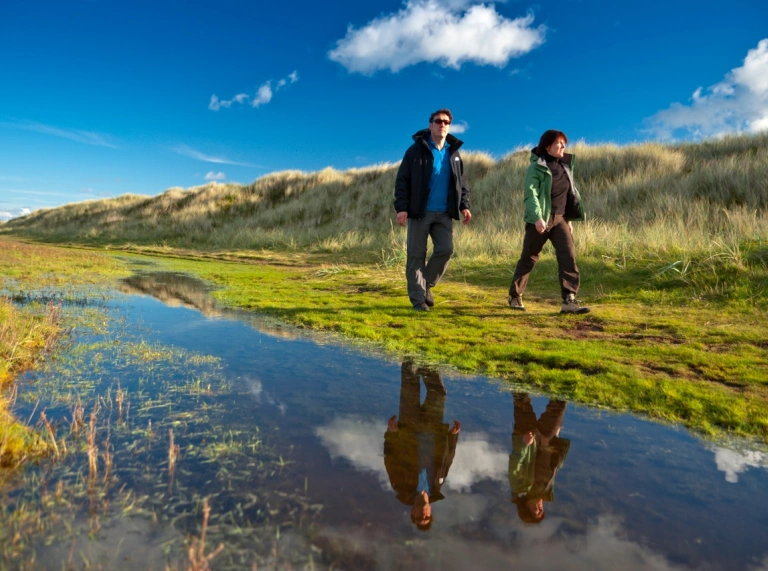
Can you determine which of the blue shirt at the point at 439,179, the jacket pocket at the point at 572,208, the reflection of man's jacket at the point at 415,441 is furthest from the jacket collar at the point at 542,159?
the reflection of man's jacket at the point at 415,441

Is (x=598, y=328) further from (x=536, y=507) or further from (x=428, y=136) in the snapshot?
(x=536, y=507)

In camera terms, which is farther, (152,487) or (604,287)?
(604,287)

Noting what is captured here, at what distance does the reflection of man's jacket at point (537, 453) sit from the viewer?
2469 millimetres

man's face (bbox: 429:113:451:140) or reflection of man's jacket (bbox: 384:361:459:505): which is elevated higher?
man's face (bbox: 429:113:451:140)

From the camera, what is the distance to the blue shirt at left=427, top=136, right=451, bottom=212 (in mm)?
6820

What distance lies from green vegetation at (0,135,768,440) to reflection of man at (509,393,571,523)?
65 centimetres

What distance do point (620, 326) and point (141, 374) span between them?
529 centimetres

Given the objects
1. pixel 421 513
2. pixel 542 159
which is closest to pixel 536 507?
pixel 421 513

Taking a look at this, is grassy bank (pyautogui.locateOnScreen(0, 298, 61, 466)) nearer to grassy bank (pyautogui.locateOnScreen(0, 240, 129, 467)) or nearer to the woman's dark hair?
grassy bank (pyautogui.locateOnScreen(0, 240, 129, 467))

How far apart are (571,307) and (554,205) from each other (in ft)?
4.62

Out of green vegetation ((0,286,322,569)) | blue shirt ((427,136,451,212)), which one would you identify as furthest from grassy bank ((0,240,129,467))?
blue shirt ((427,136,451,212))

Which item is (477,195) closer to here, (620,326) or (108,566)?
(620,326)

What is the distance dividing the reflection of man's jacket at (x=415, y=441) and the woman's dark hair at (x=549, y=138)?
404cm

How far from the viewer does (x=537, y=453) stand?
9.36ft
